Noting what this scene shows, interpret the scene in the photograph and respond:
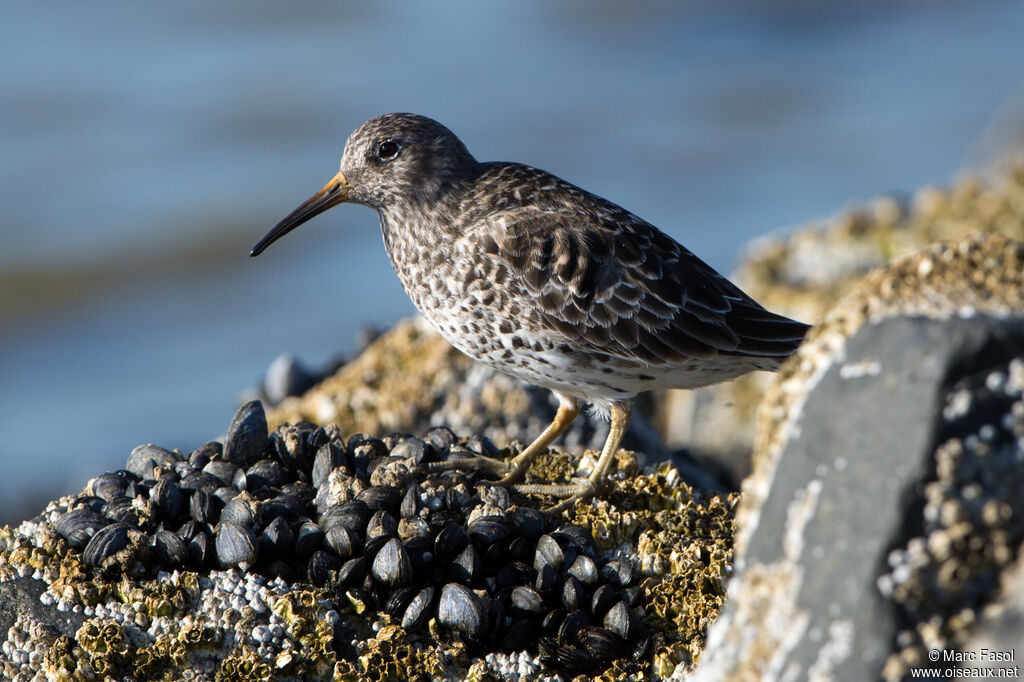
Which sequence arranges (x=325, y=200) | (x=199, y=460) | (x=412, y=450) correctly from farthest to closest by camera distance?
(x=325, y=200)
(x=412, y=450)
(x=199, y=460)

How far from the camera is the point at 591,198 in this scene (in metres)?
6.10

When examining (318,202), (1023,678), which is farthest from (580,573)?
(318,202)

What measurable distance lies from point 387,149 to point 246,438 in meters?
2.20

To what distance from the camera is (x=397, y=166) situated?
20.6ft

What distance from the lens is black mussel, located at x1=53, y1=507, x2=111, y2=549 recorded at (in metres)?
4.12

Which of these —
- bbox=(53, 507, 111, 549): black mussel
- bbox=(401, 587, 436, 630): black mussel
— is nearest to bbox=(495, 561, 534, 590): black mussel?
bbox=(401, 587, 436, 630): black mussel

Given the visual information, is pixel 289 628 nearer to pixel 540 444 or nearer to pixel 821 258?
pixel 540 444

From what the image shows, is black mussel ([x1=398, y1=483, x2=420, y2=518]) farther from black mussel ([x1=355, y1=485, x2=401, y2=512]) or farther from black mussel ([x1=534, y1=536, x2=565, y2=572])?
black mussel ([x1=534, y1=536, x2=565, y2=572])

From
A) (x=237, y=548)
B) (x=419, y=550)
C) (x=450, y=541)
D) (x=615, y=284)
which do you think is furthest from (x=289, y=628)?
(x=615, y=284)

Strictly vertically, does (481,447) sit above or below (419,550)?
above

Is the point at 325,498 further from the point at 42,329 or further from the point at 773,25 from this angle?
the point at 773,25

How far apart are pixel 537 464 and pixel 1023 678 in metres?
3.37

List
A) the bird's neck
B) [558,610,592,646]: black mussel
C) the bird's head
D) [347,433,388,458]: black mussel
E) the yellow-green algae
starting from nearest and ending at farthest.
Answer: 1. the yellow-green algae
2. [558,610,592,646]: black mussel
3. [347,433,388,458]: black mussel
4. the bird's neck
5. the bird's head

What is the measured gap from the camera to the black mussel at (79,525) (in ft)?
13.5
